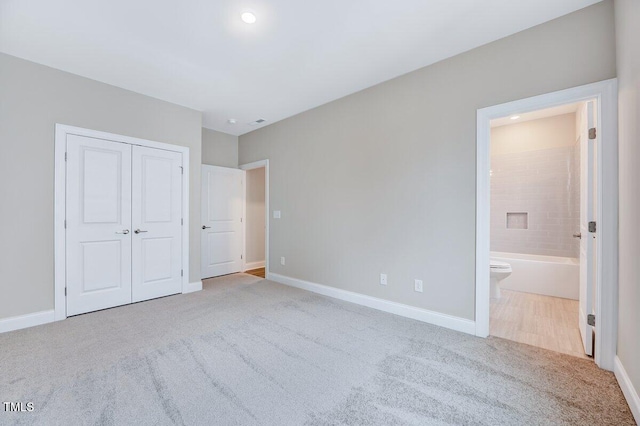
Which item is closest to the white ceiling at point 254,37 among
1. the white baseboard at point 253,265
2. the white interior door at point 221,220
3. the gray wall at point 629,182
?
the gray wall at point 629,182

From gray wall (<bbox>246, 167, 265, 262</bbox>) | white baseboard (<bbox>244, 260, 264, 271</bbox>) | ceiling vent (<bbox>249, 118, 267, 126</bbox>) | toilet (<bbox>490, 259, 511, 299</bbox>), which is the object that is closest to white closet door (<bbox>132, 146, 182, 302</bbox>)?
ceiling vent (<bbox>249, 118, 267, 126</bbox>)

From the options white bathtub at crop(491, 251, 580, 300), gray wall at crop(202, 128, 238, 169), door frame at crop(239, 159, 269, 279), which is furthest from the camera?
gray wall at crop(202, 128, 238, 169)

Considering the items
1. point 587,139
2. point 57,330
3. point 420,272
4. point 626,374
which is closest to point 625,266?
point 626,374

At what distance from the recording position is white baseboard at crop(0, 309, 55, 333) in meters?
2.61

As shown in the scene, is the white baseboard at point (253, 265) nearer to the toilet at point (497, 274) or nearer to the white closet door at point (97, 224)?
the white closet door at point (97, 224)

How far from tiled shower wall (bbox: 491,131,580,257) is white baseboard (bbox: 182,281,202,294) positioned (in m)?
4.98

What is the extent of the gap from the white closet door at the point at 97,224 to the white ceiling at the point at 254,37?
904 mm

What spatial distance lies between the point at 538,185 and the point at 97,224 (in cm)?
631

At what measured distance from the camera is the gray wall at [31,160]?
2646 millimetres

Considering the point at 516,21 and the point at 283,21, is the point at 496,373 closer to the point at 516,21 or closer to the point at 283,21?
the point at 516,21

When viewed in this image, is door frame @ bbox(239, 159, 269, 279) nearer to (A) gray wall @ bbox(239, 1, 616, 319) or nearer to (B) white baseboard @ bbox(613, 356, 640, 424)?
(A) gray wall @ bbox(239, 1, 616, 319)

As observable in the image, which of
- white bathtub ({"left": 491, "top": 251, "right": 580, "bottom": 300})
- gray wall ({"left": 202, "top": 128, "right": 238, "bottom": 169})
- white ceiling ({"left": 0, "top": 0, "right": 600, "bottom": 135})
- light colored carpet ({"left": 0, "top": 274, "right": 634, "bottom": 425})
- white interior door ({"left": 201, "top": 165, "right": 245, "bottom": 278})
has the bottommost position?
light colored carpet ({"left": 0, "top": 274, "right": 634, "bottom": 425})

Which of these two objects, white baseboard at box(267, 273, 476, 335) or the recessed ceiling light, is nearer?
the recessed ceiling light

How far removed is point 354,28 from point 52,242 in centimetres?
372
